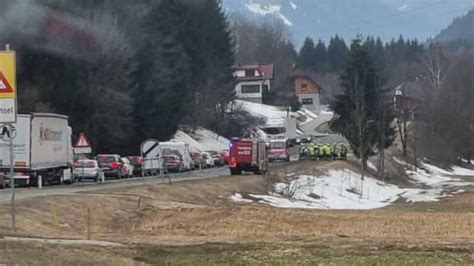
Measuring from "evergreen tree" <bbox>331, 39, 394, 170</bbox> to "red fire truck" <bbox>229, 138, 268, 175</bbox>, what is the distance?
18240 mm

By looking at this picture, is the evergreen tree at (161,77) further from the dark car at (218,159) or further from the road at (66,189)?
the road at (66,189)

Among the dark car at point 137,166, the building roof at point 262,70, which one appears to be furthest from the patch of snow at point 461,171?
the building roof at point 262,70

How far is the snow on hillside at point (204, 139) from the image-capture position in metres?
101

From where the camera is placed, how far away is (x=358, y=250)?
60.8ft

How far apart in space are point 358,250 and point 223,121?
9717 cm

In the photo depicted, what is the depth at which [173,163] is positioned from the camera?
74562 millimetres

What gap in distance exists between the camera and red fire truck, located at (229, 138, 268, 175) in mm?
65188

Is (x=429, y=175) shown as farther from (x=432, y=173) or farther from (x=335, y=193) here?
(x=335, y=193)

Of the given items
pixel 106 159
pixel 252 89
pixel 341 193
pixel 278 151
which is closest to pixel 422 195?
pixel 341 193

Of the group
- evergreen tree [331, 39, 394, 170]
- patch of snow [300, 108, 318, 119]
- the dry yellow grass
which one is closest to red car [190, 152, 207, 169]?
evergreen tree [331, 39, 394, 170]

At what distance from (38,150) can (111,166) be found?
45.2ft

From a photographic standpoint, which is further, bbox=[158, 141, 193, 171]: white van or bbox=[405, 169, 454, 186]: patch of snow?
bbox=[405, 169, 454, 186]: patch of snow

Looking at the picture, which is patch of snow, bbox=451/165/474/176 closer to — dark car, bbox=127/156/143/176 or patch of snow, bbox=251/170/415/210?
patch of snow, bbox=251/170/415/210

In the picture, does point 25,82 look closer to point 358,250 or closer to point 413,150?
point 358,250
